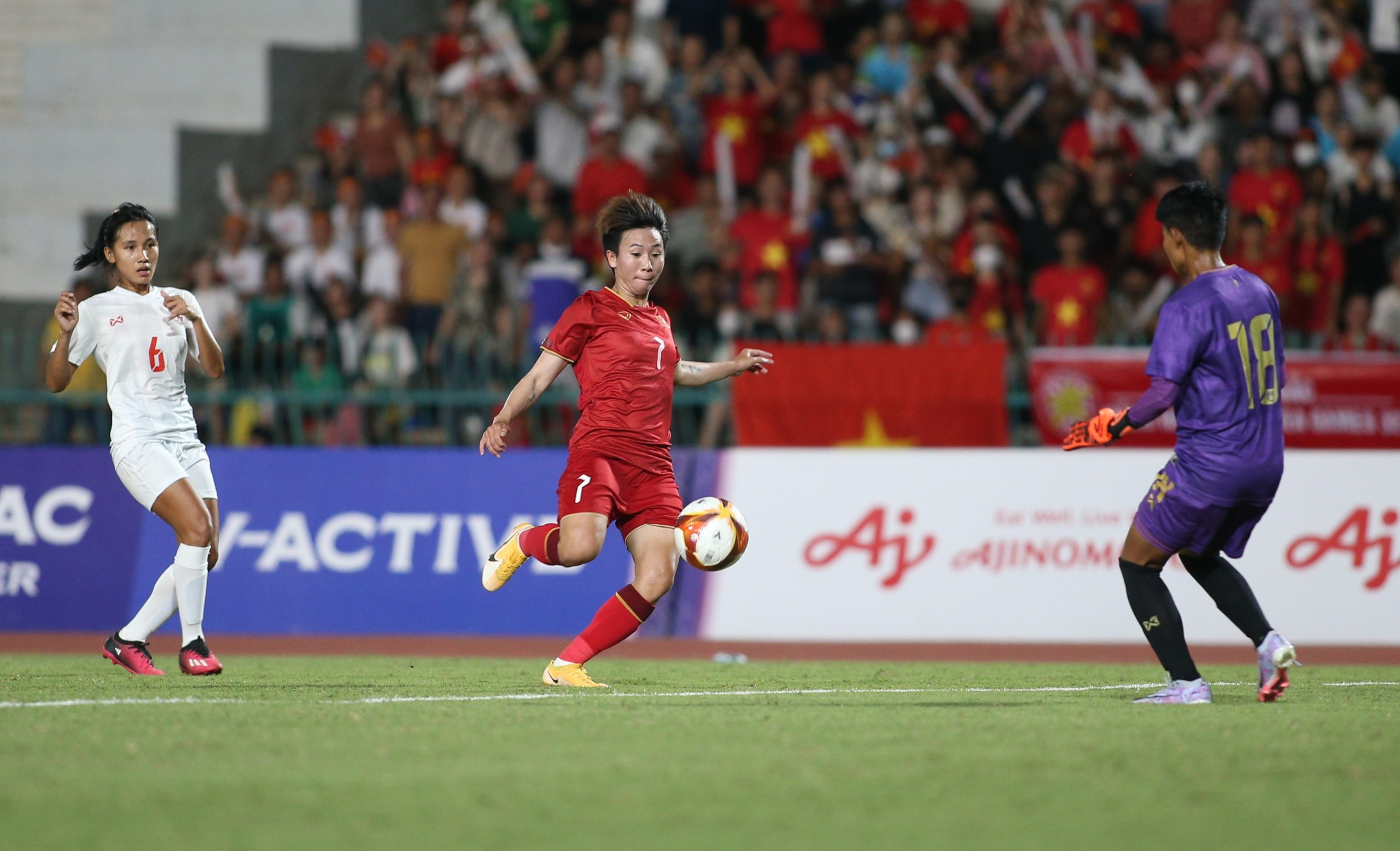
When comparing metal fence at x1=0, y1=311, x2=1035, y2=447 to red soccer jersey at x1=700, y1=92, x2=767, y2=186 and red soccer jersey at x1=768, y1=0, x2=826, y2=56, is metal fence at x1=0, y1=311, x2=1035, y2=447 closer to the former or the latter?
red soccer jersey at x1=700, y1=92, x2=767, y2=186

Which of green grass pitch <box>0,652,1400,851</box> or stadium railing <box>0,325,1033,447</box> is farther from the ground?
stadium railing <box>0,325,1033,447</box>

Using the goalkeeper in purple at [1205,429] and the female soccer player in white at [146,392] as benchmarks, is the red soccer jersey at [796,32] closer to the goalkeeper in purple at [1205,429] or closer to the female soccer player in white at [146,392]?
the female soccer player in white at [146,392]

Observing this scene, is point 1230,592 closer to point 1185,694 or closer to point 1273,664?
point 1273,664

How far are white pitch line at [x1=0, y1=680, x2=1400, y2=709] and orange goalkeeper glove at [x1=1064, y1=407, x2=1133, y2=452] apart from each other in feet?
4.67

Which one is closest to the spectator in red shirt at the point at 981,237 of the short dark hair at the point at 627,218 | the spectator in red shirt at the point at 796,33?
the spectator in red shirt at the point at 796,33

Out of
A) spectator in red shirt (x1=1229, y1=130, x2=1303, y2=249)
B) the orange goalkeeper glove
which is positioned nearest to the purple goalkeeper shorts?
the orange goalkeeper glove

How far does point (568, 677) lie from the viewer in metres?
7.95

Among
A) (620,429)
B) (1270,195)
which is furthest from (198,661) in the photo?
(1270,195)

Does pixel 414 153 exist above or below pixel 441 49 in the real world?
below

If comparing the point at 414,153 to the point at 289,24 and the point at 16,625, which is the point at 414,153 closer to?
the point at 289,24

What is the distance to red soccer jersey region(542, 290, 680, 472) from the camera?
792cm

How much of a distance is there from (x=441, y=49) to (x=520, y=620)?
8.43 metres

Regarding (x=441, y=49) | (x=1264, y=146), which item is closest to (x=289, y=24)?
(x=441, y=49)

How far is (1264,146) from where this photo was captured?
49.4 ft
